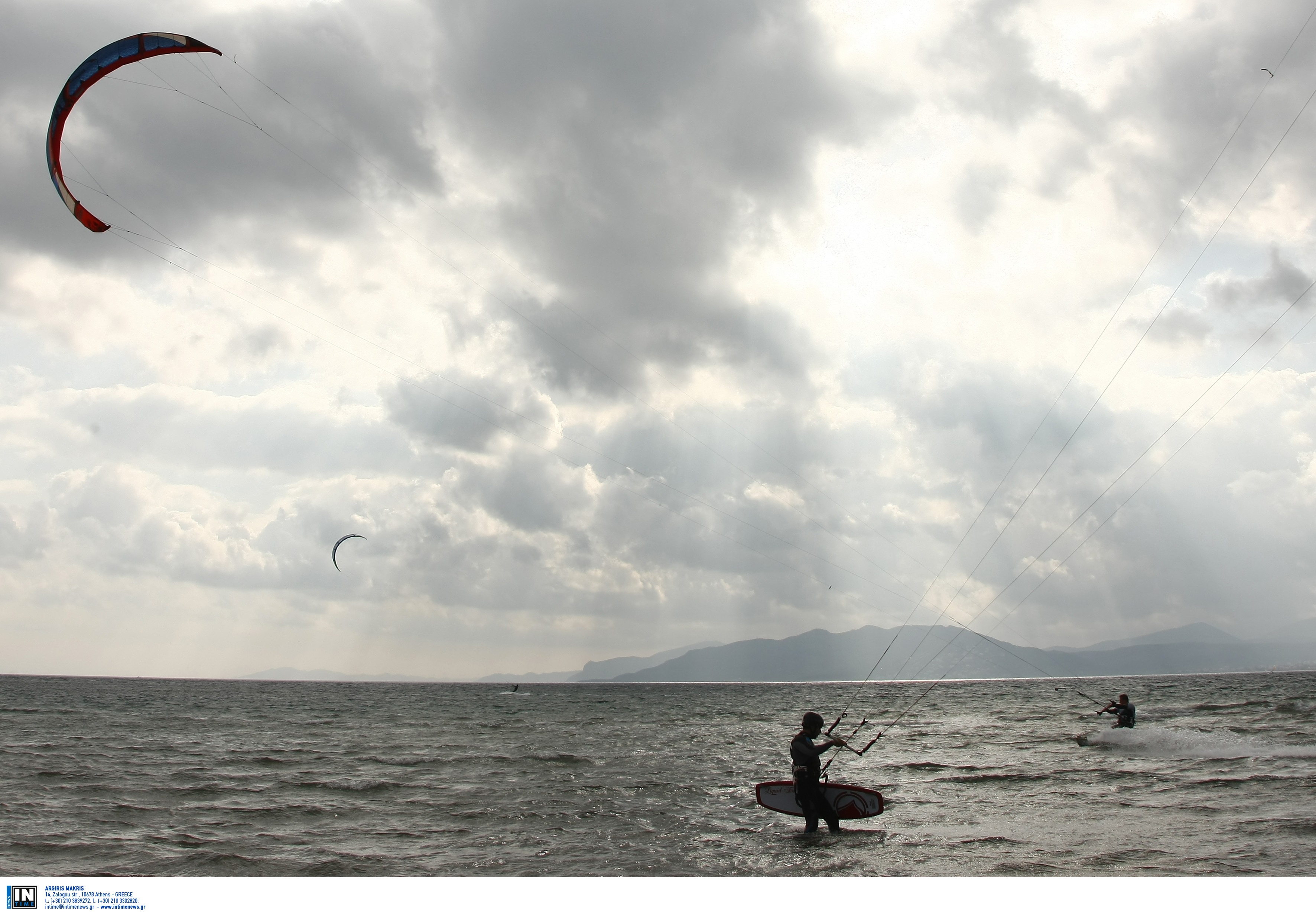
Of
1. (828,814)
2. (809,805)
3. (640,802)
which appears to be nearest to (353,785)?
(640,802)

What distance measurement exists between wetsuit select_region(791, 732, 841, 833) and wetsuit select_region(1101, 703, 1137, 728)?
18.9 m

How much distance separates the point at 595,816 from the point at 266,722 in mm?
34536

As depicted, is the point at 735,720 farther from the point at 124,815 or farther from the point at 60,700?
the point at 60,700

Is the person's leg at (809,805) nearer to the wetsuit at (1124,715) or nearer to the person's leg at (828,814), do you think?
the person's leg at (828,814)

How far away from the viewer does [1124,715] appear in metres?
26.5

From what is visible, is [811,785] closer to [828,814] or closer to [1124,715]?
[828,814]

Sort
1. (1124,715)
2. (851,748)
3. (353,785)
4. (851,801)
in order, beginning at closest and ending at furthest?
(851,801) → (851,748) → (353,785) → (1124,715)

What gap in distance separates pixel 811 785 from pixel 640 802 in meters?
4.54

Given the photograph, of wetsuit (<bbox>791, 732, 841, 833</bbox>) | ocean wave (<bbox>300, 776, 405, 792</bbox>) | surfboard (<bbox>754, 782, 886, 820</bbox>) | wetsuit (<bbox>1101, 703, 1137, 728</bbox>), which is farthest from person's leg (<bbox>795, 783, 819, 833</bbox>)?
wetsuit (<bbox>1101, 703, 1137, 728</bbox>)

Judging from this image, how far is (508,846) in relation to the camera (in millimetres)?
11070

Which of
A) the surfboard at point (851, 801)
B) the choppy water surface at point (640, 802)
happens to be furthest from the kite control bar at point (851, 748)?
the choppy water surface at point (640, 802)
